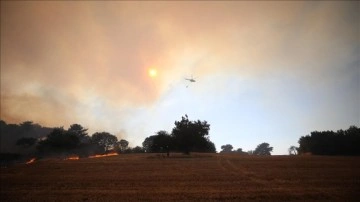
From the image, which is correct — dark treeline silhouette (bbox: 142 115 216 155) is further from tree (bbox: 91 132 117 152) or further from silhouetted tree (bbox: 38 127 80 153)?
tree (bbox: 91 132 117 152)

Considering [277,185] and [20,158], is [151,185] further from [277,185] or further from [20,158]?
[20,158]

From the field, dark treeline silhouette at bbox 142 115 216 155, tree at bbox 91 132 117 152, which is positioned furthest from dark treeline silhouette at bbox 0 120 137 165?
the field

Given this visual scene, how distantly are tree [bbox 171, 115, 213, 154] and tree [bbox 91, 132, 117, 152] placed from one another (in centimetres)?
9325

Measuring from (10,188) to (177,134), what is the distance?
55.6m

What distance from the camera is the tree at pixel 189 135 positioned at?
8000cm

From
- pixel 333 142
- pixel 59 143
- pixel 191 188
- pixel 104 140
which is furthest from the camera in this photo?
pixel 104 140

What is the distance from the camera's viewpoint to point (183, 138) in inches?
3155

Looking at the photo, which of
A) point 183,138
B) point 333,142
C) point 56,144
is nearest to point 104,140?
point 56,144

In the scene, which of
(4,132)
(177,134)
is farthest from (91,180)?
(4,132)

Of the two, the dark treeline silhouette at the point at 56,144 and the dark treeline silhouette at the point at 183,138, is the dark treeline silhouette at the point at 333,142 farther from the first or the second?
the dark treeline silhouette at the point at 56,144

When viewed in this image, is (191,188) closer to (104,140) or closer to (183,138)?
(183,138)

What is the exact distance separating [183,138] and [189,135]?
7.02 ft

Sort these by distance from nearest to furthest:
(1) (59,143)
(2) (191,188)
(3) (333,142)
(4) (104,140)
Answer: (2) (191,188) → (3) (333,142) → (1) (59,143) → (4) (104,140)

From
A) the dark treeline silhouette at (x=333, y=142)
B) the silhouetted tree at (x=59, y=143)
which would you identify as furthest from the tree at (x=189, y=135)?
the silhouetted tree at (x=59, y=143)
